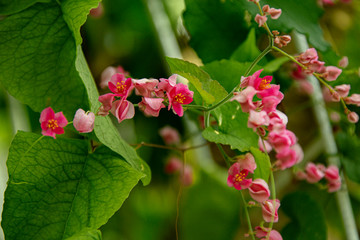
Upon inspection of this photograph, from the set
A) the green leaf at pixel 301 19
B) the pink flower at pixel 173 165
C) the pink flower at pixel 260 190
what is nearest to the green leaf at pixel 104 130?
the pink flower at pixel 260 190

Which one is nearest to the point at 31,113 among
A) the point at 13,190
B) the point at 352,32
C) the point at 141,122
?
the point at 141,122

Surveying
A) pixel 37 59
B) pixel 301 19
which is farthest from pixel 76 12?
pixel 301 19

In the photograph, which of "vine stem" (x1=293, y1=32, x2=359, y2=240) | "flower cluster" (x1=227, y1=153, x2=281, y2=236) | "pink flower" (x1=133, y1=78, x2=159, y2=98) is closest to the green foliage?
"vine stem" (x1=293, y1=32, x2=359, y2=240)

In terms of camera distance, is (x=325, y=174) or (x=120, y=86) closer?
(x=120, y=86)

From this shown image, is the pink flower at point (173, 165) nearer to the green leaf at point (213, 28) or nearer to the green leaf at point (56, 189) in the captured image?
the green leaf at point (213, 28)

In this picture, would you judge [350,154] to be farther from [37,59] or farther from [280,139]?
[37,59]
